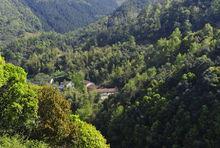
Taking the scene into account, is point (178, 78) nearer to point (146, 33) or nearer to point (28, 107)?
point (28, 107)

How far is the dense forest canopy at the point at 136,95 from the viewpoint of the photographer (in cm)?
5500

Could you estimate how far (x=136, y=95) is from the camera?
3775 inches

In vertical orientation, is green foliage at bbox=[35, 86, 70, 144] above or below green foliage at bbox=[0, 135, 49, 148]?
above

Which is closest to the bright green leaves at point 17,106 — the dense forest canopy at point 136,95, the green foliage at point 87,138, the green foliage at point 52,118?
the dense forest canopy at point 136,95

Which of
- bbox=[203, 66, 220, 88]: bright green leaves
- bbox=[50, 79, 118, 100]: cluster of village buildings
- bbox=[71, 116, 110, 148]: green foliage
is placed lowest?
bbox=[71, 116, 110, 148]: green foliage

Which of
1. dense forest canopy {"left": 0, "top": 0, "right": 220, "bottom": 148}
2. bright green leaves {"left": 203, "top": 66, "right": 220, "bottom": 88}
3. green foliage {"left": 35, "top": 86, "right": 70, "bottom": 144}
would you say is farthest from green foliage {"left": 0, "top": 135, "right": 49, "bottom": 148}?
bright green leaves {"left": 203, "top": 66, "right": 220, "bottom": 88}

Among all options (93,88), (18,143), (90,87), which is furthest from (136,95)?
(90,87)

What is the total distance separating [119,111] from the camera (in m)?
88.9

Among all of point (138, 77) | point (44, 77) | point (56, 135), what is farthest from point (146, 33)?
point (56, 135)

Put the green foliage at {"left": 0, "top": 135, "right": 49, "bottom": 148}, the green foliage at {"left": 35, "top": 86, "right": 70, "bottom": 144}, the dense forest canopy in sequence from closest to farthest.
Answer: the green foliage at {"left": 0, "top": 135, "right": 49, "bottom": 148}
the dense forest canopy
the green foliage at {"left": 35, "top": 86, "right": 70, "bottom": 144}

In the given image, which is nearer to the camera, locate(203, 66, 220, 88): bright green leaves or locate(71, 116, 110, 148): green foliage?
locate(71, 116, 110, 148): green foliage

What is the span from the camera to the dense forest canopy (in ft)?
180

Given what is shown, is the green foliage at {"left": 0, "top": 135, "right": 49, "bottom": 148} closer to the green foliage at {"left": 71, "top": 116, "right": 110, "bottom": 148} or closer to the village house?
the green foliage at {"left": 71, "top": 116, "right": 110, "bottom": 148}

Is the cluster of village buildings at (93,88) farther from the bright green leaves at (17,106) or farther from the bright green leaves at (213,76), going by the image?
the bright green leaves at (17,106)
